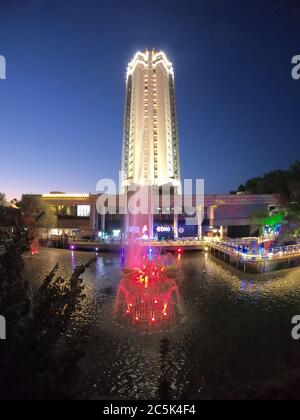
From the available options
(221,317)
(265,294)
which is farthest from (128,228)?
(221,317)

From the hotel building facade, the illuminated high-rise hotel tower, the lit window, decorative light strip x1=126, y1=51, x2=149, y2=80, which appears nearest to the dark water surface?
the hotel building facade

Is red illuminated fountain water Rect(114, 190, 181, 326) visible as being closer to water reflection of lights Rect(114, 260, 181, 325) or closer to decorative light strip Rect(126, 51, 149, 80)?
water reflection of lights Rect(114, 260, 181, 325)

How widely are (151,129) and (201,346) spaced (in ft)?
286

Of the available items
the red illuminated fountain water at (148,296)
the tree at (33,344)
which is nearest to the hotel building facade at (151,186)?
the red illuminated fountain water at (148,296)

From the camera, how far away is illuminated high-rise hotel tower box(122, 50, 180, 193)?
99250mm

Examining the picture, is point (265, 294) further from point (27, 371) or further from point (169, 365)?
point (27, 371)

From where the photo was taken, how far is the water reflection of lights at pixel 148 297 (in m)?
22.1

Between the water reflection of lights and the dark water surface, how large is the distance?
630 millimetres

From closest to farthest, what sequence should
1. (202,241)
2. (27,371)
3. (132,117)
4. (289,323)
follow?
1. (27,371)
2. (289,323)
3. (202,241)
4. (132,117)

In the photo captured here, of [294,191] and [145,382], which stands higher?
[294,191]

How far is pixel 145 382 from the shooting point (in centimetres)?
1429

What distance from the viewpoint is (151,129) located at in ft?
327

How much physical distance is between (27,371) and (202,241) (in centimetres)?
5589

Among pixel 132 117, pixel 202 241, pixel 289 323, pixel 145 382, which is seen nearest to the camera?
pixel 145 382
